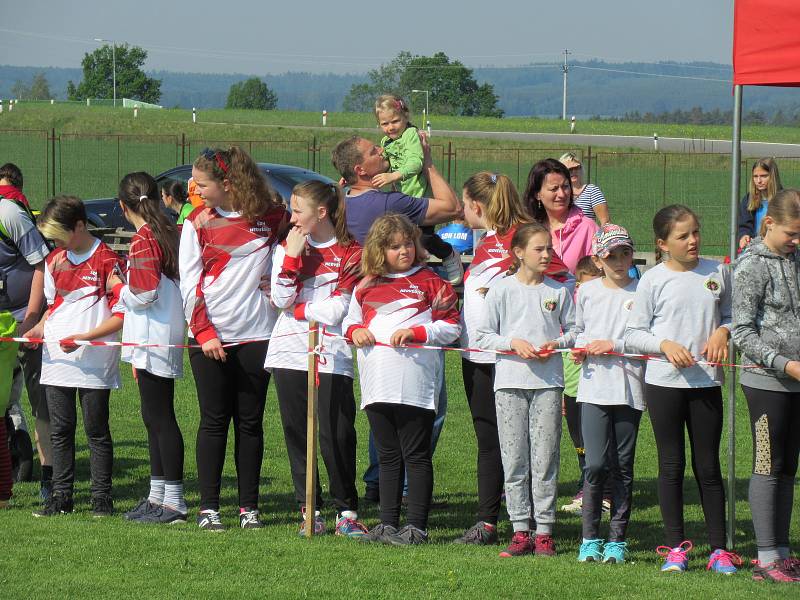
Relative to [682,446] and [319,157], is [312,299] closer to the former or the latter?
[682,446]

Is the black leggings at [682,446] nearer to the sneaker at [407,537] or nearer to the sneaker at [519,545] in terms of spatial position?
the sneaker at [519,545]

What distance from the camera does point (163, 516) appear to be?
678 cm

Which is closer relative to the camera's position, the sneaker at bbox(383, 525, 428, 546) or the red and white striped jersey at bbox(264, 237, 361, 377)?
the sneaker at bbox(383, 525, 428, 546)

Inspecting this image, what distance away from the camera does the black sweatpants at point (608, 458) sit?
5.93 m

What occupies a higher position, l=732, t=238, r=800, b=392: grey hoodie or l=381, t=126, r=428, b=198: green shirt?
l=381, t=126, r=428, b=198: green shirt

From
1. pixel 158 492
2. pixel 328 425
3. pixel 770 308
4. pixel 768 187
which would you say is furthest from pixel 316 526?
pixel 768 187

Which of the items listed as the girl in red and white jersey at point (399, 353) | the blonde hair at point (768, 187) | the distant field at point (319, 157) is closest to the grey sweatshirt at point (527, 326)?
the girl in red and white jersey at point (399, 353)

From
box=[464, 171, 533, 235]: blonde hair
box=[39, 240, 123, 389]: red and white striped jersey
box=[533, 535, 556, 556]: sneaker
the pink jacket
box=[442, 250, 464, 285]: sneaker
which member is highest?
box=[464, 171, 533, 235]: blonde hair

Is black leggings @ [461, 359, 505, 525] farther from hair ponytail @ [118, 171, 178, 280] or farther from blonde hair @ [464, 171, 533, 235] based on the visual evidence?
hair ponytail @ [118, 171, 178, 280]

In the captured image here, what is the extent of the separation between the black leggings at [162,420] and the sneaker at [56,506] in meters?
0.66

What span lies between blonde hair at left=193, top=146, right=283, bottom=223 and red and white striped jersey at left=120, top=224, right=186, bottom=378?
56 centimetres

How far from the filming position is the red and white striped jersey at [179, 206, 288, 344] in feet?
21.0

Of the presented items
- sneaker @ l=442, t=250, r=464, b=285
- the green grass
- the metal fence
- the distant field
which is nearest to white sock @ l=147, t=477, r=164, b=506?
the green grass

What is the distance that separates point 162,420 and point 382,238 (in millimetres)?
1719
